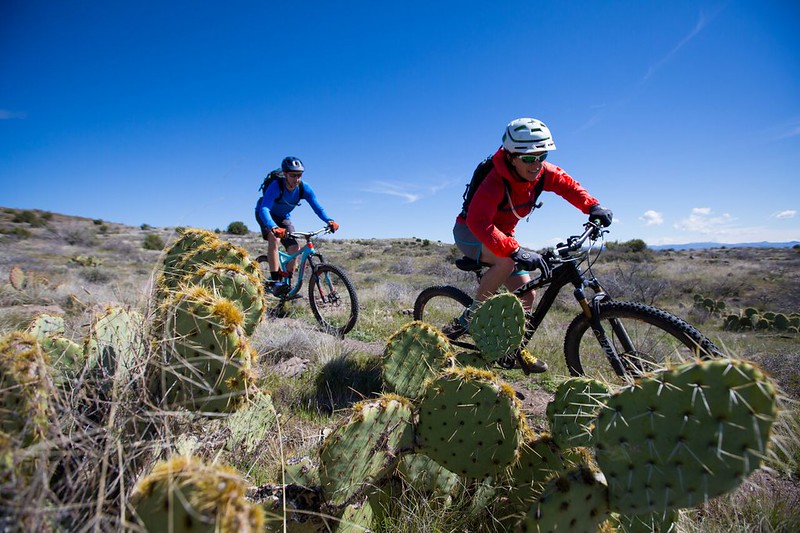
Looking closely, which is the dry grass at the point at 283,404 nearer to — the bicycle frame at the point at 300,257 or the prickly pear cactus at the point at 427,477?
the prickly pear cactus at the point at 427,477

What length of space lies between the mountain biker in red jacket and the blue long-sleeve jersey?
3.14 metres

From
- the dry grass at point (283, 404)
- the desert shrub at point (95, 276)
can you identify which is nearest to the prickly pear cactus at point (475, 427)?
the dry grass at point (283, 404)

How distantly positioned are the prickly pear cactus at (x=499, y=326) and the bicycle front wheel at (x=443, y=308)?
3.65 ft

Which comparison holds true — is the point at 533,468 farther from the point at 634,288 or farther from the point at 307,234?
the point at 634,288

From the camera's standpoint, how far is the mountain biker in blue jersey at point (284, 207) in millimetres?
5746

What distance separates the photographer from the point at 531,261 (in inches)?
122

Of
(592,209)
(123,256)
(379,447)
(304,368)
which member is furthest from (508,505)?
(123,256)

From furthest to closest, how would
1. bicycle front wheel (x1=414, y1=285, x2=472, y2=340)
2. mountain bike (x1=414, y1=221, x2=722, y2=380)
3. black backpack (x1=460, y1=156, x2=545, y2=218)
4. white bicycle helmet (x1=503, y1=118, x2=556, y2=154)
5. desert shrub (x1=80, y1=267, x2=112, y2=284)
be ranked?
desert shrub (x1=80, y1=267, x2=112, y2=284)
bicycle front wheel (x1=414, y1=285, x2=472, y2=340)
black backpack (x1=460, y1=156, x2=545, y2=218)
white bicycle helmet (x1=503, y1=118, x2=556, y2=154)
mountain bike (x1=414, y1=221, x2=722, y2=380)

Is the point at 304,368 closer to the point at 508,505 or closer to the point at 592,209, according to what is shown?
the point at 508,505

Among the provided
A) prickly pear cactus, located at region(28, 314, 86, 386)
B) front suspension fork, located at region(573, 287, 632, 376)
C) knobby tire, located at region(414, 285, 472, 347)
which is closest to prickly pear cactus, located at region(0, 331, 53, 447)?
prickly pear cactus, located at region(28, 314, 86, 386)

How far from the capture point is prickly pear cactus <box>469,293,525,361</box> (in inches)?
110

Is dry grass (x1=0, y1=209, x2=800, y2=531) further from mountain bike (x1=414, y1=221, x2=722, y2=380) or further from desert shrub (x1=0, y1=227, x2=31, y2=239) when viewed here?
desert shrub (x1=0, y1=227, x2=31, y2=239)

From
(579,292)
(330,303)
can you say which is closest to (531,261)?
(579,292)

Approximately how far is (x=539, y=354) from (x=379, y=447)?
3.89 m
